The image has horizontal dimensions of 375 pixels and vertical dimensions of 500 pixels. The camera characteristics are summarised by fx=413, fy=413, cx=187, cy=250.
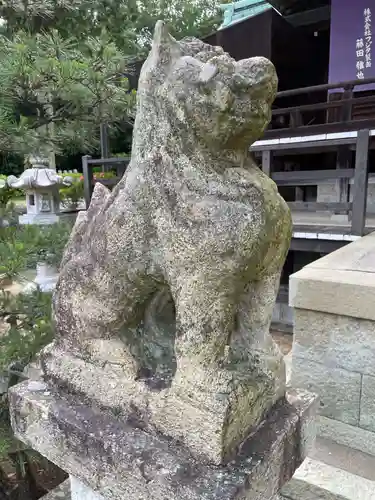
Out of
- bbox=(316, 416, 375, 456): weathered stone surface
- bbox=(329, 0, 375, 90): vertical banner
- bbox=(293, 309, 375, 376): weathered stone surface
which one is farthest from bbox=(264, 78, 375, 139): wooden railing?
bbox=(316, 416, 375, 456): weathered stone surface

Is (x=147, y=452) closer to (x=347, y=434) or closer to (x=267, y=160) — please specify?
(x=347, y=434)

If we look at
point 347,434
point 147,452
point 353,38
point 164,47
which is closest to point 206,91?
point 164,47

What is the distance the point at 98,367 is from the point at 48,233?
937mm

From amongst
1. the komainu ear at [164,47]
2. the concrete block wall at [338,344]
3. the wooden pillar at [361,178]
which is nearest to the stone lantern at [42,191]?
the wooden pillar at [361,178]

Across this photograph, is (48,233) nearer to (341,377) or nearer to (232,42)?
(341,377)

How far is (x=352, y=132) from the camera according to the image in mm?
3609

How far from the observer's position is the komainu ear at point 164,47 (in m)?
0.84

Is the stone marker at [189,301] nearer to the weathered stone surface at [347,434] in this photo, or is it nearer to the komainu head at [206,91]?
the komainu head at [206,91]

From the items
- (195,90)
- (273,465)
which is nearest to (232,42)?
(195,90)

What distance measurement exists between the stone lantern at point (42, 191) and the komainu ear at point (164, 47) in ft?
13.3

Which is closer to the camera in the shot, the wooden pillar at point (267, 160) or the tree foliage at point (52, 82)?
the tree foliage at point (52, 82)

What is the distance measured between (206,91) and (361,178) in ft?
9.14

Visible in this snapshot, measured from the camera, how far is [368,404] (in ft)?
6.77

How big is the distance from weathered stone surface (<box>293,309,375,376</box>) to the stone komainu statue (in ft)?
3.85
